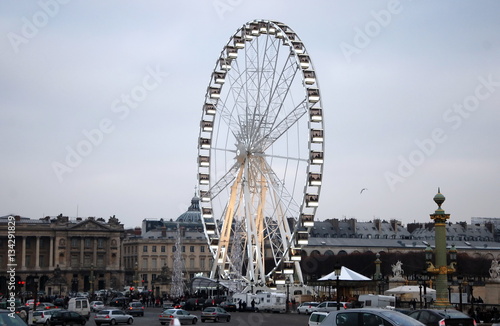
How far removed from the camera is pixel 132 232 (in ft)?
519

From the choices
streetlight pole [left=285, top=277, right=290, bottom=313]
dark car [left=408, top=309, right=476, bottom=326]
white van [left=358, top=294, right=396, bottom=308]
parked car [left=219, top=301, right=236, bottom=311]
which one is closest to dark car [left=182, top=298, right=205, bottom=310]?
parked car [left=219, top=301, right=236, bottom=311]

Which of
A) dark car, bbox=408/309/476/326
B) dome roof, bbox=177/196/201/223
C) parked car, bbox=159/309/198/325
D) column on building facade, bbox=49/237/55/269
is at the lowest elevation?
parked car, bbox=159/309/198/325

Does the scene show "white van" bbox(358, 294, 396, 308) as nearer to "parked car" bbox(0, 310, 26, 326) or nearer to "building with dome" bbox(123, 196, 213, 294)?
"parked car" bbox(0, 310, 26, 326)

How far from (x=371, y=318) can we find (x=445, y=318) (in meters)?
6.55

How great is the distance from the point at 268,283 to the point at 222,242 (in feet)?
13.9

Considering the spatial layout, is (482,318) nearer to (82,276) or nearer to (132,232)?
(82,276)

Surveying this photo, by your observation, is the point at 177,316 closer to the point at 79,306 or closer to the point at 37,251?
the point at 79,306

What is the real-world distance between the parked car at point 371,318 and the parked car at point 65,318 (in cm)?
2453

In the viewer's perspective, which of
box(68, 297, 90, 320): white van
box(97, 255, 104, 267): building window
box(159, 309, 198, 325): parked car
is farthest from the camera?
box(97, 255, 104, 267): building window

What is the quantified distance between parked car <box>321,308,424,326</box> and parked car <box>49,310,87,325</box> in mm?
24534

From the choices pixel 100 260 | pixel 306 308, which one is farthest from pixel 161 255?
pixel 306 308

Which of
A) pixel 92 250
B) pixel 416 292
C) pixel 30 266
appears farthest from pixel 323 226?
pixel 416 292

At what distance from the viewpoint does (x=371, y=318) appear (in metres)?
16.5

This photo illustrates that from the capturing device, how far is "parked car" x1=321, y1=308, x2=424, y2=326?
1614 cm
